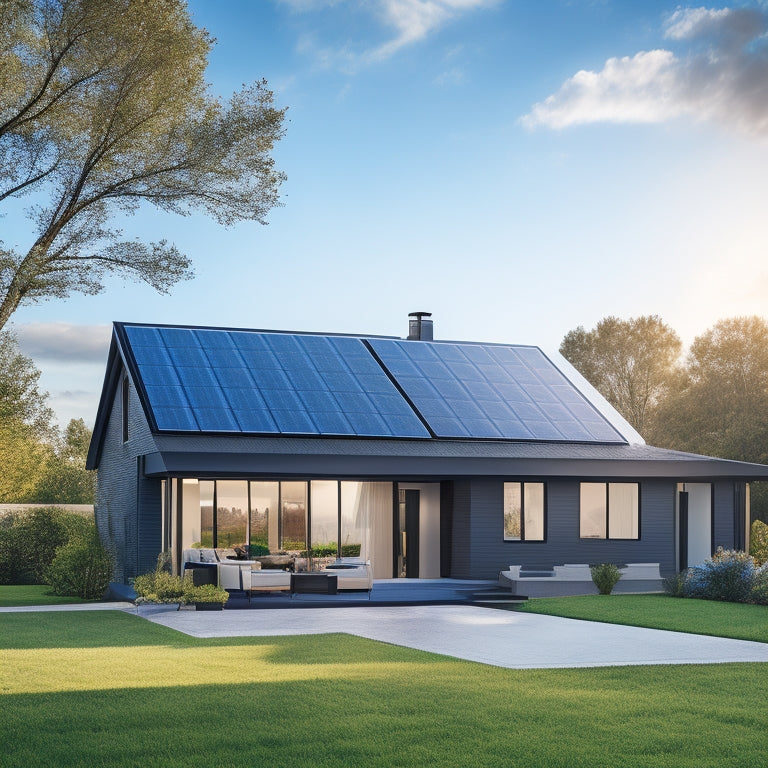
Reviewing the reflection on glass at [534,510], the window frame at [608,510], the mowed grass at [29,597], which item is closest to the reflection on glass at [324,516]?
the reflection on glass at [534,510]

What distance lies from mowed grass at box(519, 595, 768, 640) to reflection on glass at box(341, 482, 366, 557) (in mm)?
4787

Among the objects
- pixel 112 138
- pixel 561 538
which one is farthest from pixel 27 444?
pixel 112 138

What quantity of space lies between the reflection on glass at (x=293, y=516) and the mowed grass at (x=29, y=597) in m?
4.43

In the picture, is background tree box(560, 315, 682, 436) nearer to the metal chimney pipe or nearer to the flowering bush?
the metal chimney pipe

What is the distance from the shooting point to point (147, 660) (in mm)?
11867

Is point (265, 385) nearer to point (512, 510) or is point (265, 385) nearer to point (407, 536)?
point (407, 536)

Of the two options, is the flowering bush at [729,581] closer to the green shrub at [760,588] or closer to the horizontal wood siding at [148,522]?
the green shrub at [760,588]

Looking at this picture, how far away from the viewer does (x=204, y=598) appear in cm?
1923

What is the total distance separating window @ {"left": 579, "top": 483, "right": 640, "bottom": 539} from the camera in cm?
2520

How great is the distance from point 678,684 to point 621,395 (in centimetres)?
4955

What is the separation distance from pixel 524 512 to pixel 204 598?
27.6 ft

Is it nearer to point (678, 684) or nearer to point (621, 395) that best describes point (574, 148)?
point (678, 684)

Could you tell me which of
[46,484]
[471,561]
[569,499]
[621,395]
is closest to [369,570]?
[471,561]

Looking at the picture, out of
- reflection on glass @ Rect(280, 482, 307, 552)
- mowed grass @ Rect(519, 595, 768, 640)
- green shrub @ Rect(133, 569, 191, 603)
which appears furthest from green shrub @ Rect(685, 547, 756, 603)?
green shrub @ Rect(133, 569, 191, 603)
